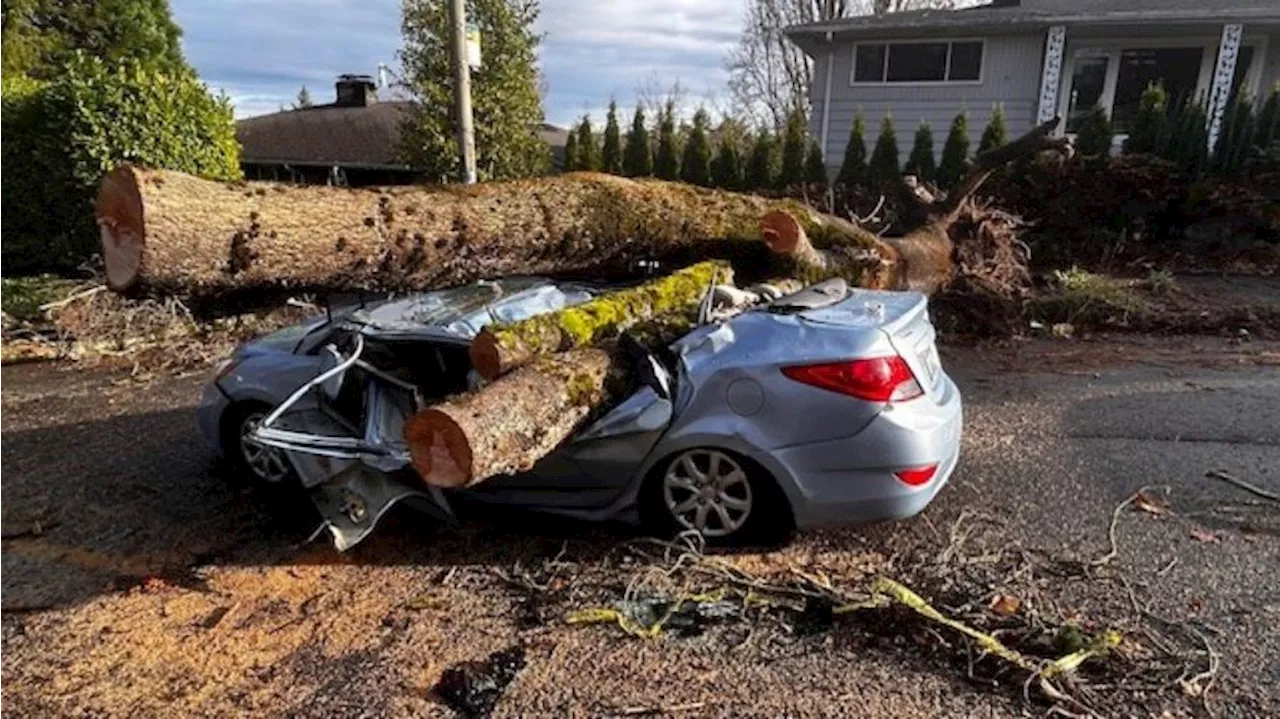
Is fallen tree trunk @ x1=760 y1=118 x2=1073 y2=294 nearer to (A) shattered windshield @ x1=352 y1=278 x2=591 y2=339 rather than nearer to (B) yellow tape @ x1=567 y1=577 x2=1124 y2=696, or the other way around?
(A) shattered windshield @ x1=352 y1=278 x2=591 y2=339

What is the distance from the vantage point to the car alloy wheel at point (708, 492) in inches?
152

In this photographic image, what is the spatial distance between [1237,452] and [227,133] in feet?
37.4

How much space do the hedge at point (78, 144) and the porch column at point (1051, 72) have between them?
47.6 feet

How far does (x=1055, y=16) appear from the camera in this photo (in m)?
16.0

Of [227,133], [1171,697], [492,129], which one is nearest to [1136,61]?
[492,129]

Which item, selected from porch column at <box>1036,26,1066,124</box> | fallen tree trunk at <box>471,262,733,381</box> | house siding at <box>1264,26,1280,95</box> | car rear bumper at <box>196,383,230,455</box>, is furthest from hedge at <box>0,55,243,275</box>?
house siding at <box>1264,26,1280,95</box>

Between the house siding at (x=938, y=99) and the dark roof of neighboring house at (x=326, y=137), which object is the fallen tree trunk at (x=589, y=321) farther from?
the dark roof of neighboring house at (x=326, y=137)

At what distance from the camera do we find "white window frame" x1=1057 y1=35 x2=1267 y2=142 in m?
16.2

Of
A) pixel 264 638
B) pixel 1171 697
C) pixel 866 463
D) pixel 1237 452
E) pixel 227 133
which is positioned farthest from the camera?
pixel 227 133

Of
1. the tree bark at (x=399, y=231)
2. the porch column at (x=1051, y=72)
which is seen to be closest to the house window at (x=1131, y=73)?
the porch column at (x=1051, y=72)

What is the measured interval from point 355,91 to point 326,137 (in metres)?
4.61

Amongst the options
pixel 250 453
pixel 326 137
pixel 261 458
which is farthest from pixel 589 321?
pixel 326 137

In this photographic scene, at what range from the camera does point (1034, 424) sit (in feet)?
19.5

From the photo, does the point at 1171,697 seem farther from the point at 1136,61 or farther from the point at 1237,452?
the point at 1136,61
